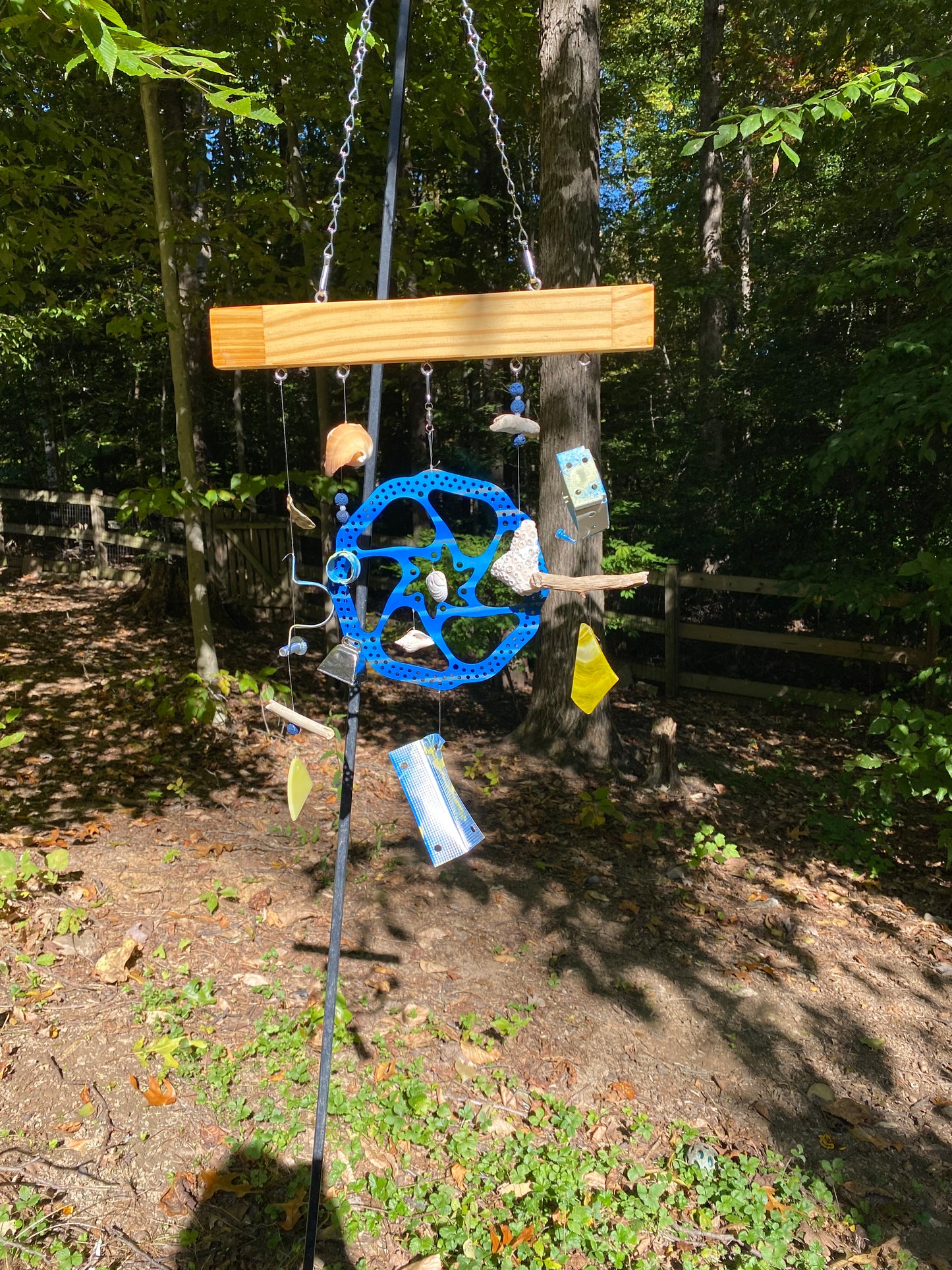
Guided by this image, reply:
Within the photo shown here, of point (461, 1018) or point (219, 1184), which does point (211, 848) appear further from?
point (219, 1184)

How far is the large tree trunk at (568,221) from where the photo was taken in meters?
4.50

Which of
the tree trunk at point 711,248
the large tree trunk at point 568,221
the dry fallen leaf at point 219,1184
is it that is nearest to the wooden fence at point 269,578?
the tree trunk at point 711,248

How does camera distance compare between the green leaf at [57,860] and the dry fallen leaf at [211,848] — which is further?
the dry fallen leaf at [211,848]

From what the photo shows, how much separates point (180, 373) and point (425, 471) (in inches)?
135

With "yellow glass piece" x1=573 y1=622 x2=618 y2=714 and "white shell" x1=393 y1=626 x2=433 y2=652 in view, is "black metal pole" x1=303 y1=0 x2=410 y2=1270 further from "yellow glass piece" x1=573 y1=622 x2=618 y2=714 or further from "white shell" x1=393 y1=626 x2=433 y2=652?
"yellow glass piece" x1=573 y1=622 x2=618 y2=714

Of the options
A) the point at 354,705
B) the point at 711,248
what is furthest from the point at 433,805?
the point at 711,248

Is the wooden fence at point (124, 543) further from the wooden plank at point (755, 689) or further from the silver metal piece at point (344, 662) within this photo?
the silver metal piece at point (344, 662)

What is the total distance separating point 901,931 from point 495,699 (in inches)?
135

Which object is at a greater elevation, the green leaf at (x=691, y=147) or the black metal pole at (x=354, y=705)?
the green leaf at (x=691, y=147)

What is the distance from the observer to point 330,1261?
2326 millimetres

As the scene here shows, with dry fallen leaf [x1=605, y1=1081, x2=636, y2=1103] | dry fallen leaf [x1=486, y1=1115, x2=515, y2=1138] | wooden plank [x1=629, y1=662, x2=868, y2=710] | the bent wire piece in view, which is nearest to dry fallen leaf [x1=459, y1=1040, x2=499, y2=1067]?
dry fallen leaf [x1=486, y1=1115, x2=515, y2=1138]

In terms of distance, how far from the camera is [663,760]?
5414 millimetres

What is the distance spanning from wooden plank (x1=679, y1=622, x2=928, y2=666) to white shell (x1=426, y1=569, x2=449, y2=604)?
5708 millimetres

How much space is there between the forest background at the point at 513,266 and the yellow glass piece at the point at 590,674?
2.36 metres
